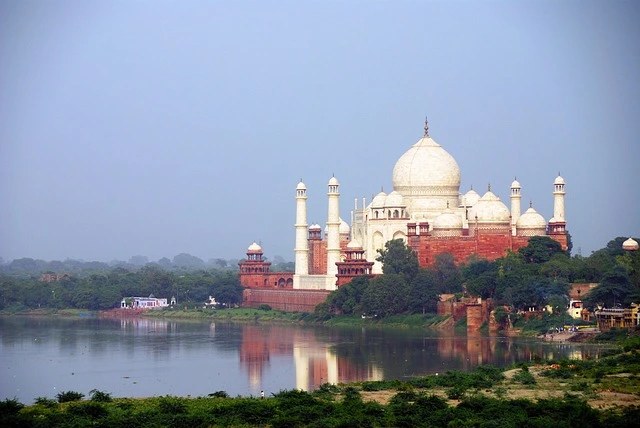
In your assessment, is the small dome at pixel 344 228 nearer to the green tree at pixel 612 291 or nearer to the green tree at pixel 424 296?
the green tree at pixel 424 296

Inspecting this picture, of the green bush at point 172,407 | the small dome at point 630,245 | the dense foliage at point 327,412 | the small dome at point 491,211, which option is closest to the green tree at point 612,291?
the small dome at point 630,245

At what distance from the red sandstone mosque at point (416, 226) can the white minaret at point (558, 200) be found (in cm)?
4

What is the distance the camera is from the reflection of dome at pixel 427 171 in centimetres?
5941

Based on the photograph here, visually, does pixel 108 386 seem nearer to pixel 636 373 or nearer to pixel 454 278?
pixel 636 373

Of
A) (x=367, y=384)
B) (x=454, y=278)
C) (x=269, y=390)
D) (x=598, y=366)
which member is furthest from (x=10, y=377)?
(x=454, y=278)

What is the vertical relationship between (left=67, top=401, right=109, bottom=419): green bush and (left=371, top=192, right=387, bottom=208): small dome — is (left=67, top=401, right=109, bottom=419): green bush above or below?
below

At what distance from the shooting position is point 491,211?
56531 mm

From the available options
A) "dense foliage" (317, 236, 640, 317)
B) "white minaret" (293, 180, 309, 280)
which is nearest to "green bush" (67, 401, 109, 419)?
"dense foliage" (317, 236, 640, 317)

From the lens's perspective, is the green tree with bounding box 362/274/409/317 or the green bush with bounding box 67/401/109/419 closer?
the green bush with bounding box 67/401/109/419

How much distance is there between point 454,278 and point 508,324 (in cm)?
559

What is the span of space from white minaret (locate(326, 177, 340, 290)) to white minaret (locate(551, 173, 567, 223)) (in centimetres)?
864

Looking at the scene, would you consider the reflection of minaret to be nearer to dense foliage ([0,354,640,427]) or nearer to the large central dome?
dense foliage ([0,354,640,427])

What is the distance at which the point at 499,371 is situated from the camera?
34.0 metres

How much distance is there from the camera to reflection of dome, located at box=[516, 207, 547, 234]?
187 feet
